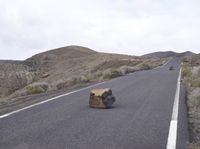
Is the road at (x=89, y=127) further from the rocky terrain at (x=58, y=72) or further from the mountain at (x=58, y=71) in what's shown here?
the mountain at (x=58, y=71)

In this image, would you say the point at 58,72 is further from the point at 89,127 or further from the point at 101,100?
the point at 89,127

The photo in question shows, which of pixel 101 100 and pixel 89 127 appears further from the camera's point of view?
pixel 101 100

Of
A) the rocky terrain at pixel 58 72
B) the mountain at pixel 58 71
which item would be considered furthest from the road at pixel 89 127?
the mountain at pixel 58 71

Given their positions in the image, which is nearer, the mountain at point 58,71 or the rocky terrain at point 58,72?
the rocky terrain at point 58,72

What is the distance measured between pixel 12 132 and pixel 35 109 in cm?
334

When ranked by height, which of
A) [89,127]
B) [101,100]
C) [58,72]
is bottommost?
[58,72]

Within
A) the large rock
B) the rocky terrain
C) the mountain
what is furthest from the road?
the mountain

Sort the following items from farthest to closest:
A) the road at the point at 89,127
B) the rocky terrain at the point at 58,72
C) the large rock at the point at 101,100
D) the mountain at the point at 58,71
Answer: the mountain at the point at 58,71 < the rocky terrain at the point at 58,72 < the large rock at the point at 101,100 < the road at the point at 89,127

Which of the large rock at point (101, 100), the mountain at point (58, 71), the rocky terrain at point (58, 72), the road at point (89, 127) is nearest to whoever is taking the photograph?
the road at point (89, 127)

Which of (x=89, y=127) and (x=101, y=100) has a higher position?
(x=101, y=100)

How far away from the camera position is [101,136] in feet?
24.2

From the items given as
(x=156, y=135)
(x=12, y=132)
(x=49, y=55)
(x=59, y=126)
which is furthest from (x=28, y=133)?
(x=49, y=55)

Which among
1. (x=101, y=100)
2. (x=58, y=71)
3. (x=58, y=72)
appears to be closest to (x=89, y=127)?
(x=101, y=100)

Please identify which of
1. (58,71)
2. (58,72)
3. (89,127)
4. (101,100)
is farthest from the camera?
(58,71)
